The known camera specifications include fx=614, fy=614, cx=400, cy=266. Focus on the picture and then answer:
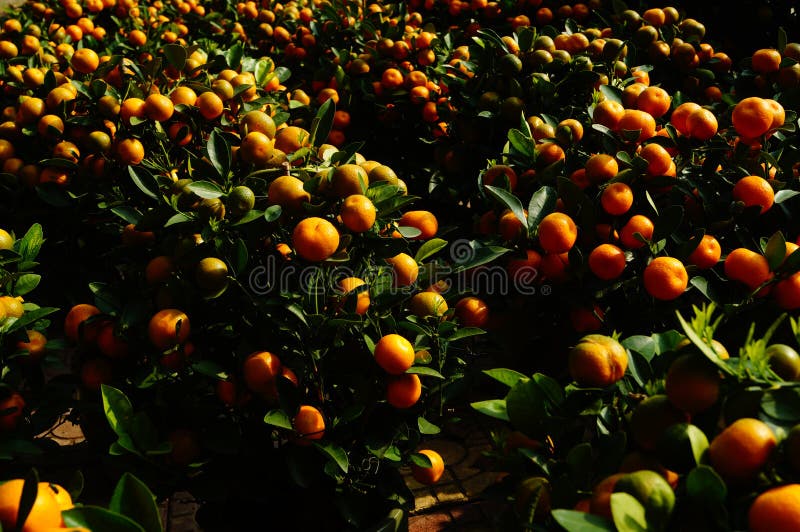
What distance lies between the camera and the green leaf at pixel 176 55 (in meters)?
1.87

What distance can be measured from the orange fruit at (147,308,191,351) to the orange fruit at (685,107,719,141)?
55.1 inches

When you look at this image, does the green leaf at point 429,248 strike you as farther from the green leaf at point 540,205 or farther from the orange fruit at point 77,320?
the orange fruit at point 77,320

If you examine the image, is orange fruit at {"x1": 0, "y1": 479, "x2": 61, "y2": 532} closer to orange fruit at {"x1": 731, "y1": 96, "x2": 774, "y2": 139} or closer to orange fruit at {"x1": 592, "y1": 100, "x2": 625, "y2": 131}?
orange fruit at {"x1": 592, "y1": 100, "x2": 625, "y2": 131}

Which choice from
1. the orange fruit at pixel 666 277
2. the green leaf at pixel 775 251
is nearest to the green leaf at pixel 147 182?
the orange fruit at pixel 666 277

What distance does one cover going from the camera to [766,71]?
2154 millimetres

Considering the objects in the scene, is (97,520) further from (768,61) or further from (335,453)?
(768,61)

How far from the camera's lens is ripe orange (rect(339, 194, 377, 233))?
1326 mm

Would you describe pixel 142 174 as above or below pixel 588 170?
below

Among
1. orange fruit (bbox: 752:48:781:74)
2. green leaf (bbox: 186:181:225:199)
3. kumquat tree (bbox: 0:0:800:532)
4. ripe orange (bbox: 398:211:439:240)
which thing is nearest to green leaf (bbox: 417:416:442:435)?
kumquat tree (bbox: 0:0:800:532)

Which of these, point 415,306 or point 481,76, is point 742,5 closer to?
point 481,76

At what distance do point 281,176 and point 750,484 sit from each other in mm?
1133

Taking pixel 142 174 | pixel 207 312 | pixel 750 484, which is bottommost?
pixel 207 312

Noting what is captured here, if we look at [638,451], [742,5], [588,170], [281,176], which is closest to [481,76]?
[588,170]

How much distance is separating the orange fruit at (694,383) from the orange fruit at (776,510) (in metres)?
0.14
